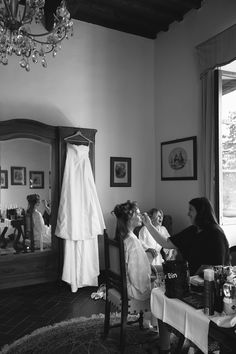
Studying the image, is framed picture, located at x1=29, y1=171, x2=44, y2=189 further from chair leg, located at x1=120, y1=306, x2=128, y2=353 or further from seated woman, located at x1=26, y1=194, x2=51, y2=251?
chair leg, located at x1=120, y1=306, x2=128, y2=353

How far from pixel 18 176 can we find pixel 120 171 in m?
1.64

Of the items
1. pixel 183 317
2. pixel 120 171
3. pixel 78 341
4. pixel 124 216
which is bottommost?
pixel 78 341

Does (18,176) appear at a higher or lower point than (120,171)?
lower

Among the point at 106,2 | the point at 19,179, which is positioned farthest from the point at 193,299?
the point at 106,2

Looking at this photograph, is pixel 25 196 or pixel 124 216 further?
pixel 25 196

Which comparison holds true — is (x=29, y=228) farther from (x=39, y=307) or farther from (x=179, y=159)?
(x=179, y=159)

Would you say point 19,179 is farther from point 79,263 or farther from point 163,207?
point 163,207

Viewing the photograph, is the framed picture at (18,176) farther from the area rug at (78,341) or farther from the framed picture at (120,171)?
the area rug at (78,341)

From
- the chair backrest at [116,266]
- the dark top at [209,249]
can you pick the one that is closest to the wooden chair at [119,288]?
the chair backrest at [116,266]

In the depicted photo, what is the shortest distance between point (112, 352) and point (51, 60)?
3.72 m

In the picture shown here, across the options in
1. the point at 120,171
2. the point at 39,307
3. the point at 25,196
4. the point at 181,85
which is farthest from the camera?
the point at 120,171

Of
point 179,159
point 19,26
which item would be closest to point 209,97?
point 179,159

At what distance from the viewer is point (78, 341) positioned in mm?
2740

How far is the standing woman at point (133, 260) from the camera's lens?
2488 millimetres
